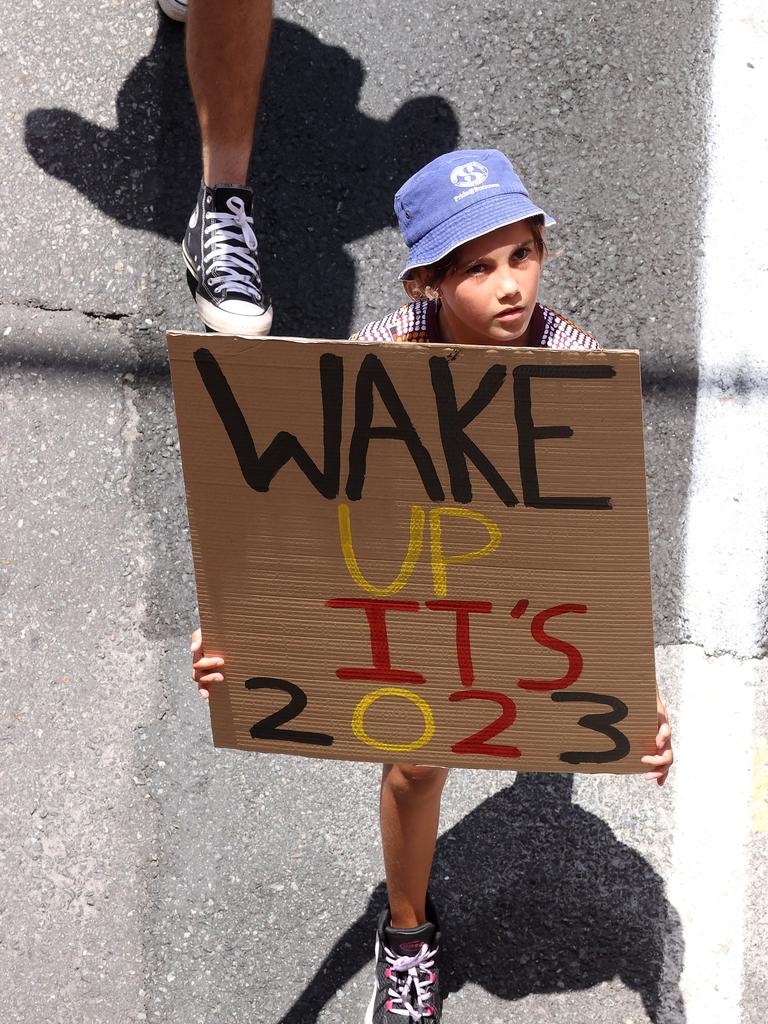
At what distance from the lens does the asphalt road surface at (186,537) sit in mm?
2789

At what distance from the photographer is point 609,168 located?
10.9ft

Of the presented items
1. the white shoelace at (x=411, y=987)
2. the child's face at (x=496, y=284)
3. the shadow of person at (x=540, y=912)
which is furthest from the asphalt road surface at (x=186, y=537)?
the child's face at (x=496, y=284)

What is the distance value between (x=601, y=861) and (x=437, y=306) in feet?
4.65

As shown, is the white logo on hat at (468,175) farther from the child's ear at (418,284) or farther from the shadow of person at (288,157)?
the shadow of person at (288,157)

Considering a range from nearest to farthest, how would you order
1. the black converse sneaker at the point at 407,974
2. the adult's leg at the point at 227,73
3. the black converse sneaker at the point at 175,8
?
the black converse sneaker at the point at 407,974, the adult's leg at the point at 227,73, the black converse sneaker at the point at 175,8

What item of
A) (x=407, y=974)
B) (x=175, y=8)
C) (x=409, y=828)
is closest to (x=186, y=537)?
(x=409, y=828)

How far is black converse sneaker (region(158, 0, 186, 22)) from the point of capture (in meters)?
3.44

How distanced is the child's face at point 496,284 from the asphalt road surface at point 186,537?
1.19 meters

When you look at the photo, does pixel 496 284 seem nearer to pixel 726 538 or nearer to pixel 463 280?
pixel 463 280

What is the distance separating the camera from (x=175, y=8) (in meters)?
3.46

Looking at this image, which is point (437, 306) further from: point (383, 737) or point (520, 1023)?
point (520, 1023)

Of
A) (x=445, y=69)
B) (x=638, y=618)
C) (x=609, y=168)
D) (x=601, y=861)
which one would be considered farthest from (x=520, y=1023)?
(x=445, y=69)

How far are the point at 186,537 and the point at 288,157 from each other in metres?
1.15

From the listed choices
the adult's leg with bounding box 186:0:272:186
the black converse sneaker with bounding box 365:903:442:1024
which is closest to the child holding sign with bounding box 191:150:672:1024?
the black converse sneaker with bounding box 365:903:442:1024
